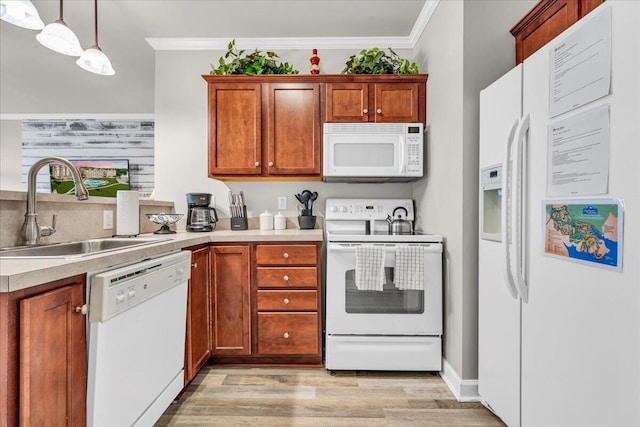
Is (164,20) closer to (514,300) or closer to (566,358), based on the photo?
(514,300)

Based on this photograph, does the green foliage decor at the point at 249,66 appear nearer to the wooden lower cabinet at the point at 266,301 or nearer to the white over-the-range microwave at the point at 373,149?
the white over-the-range microwave at the point at 373,149

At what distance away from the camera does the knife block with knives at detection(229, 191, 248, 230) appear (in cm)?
282

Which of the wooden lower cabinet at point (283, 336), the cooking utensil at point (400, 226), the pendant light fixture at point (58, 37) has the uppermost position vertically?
the pendant light fixture at point (58, 37)

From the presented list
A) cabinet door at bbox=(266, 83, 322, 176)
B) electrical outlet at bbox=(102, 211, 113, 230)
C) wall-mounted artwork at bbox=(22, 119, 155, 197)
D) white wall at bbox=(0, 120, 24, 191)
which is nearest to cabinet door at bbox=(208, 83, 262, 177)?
cabinet door at bbox=(266, 83, 322, 176)

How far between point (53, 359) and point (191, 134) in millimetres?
2371

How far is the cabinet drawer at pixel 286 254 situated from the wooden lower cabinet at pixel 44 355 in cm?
127

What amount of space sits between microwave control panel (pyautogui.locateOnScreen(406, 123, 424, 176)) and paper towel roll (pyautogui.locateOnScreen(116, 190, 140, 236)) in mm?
1876

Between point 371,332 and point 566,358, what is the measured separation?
1193mm

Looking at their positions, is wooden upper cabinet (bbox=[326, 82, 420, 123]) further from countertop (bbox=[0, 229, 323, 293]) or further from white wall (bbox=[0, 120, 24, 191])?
white wall (bbox=[0, 120, 24, 191])

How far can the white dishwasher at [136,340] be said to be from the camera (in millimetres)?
1146

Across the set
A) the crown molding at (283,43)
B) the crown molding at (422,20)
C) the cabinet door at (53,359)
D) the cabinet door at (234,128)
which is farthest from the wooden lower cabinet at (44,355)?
the crown molding at (422,20)

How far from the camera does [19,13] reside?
1.62m

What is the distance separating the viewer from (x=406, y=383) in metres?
2.15

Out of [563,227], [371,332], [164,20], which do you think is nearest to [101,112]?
[164,20]
